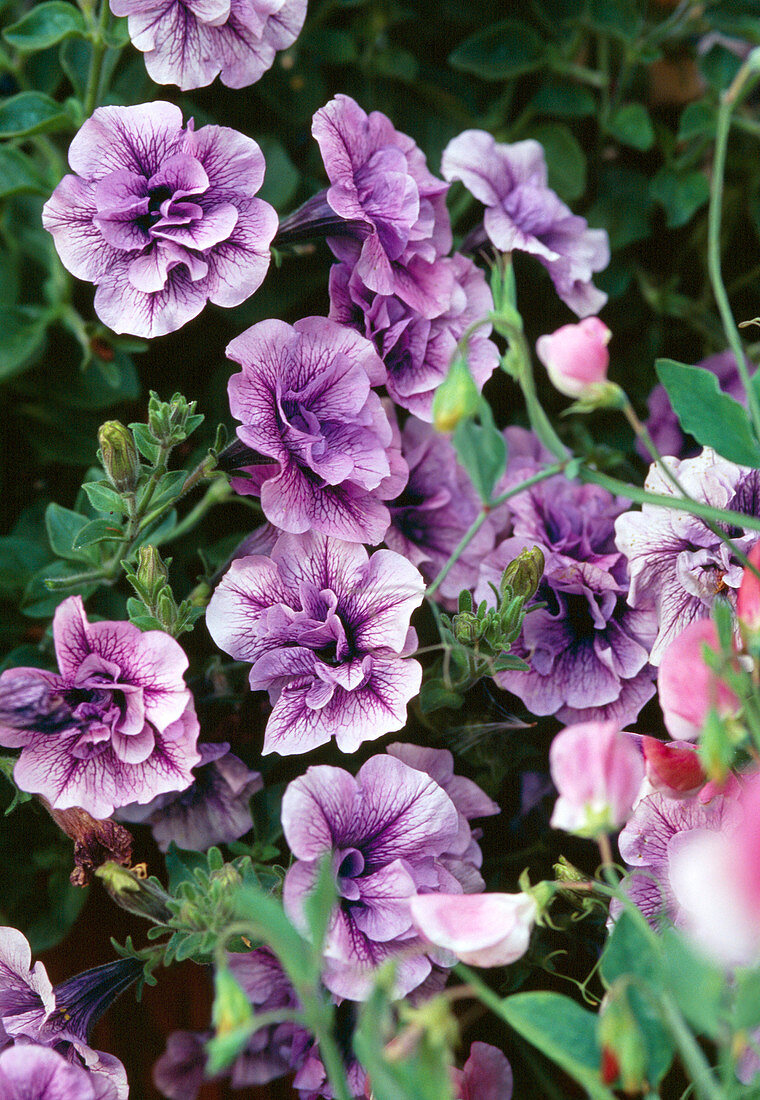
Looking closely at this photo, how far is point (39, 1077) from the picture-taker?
0.36m

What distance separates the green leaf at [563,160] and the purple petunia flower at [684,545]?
0.27 metres

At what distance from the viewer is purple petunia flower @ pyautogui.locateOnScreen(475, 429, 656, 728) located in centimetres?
46

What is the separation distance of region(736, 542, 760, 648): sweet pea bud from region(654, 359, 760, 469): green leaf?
0.17 ft

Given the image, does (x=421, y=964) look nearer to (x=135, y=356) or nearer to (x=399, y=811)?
(x=399, y=811)

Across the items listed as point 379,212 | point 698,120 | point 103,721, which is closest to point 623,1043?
point 103,721

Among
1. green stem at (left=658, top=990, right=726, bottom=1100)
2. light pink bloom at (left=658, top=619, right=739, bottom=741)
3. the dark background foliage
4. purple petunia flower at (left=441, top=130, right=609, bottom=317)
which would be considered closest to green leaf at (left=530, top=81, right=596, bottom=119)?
the dark background foliage

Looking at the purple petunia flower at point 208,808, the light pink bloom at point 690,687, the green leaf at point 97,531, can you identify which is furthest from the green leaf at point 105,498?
the light pink bloom at point 690,687

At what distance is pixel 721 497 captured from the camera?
1.40 ft

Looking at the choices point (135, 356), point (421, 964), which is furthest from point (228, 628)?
point (135, 356)

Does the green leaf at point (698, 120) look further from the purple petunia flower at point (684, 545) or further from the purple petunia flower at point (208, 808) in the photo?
the purple petunia flower at point (208, 808)

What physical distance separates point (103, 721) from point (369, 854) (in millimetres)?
119

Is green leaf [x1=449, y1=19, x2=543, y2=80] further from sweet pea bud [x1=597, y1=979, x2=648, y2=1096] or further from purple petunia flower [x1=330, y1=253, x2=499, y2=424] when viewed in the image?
sweet pea bud [x1=597, y1=979, x2=648, y2=1096]

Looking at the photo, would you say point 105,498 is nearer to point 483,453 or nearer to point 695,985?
point 483,453

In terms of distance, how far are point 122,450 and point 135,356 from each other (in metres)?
0.27
